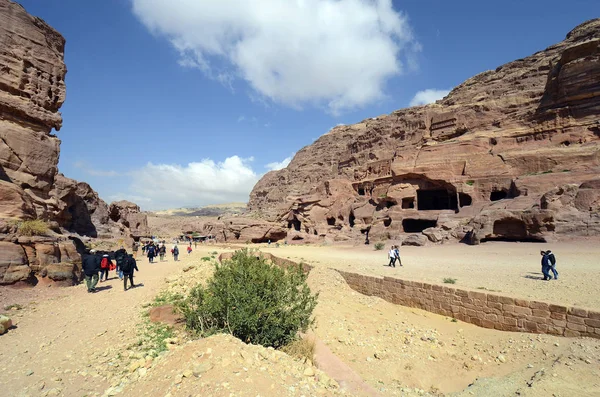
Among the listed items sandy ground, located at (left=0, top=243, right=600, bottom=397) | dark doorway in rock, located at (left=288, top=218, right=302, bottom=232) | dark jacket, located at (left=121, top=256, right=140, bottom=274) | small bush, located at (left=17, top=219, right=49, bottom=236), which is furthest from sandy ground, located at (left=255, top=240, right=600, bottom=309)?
dark doorway in rock, located at (left=288, top=218, right=302, bottom=232)

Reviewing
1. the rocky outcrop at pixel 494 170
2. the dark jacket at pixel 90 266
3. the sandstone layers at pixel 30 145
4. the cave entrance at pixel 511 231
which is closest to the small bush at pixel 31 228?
the sandstone layers at pixel 30 145

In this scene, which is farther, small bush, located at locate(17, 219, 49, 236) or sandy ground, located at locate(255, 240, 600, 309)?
small bush, located at locate(17, 219, 49, 236)

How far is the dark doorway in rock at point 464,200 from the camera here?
31447 millimetres

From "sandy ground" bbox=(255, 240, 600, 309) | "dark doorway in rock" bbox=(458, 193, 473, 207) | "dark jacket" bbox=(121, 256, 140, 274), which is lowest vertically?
"sandy ground" bbox=(255, 240, 600, 309)

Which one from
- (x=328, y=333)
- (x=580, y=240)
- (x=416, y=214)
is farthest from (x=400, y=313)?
(x=416, y=214)

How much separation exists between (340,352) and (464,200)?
29585 mm

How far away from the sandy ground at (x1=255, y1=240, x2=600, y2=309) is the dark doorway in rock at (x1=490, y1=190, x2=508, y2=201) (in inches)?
365

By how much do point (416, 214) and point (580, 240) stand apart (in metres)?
13.8

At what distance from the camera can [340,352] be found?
7.72m

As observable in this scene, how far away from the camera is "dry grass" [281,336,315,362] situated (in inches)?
214

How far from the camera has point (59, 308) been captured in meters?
8.91

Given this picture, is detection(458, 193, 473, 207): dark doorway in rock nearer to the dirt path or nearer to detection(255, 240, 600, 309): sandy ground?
detection(255, 240, 600, 309): sandy ground

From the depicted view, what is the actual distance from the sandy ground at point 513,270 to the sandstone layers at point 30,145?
459 inches

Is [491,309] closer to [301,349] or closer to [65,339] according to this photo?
[301,349]
